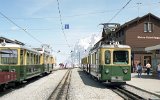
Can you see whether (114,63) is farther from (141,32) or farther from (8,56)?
(141,32)

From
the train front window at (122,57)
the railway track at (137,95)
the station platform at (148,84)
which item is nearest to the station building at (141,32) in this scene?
the station platform at (148,84)

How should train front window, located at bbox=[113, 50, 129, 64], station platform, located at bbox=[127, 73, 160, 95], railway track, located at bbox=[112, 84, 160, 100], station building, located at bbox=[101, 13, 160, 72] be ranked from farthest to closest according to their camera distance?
station building, located at bbox=[101, 13, 160, 72], train front window, located at bbox=[113, 50, 129, 64], station platform, located at bbox=[127, 73, 160, 95], railway track, located at bbox=[112, 84, 160, 100]

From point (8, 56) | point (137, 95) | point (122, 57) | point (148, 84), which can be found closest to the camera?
point (137, 95)

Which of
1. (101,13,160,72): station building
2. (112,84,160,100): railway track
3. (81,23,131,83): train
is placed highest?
(101,13,160,72): station building

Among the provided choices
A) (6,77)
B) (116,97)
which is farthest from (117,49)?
(6,77)

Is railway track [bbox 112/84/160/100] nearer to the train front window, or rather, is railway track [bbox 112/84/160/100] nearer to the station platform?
the station platform

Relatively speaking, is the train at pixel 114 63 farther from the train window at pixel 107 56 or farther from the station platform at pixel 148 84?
the station platform at pixel 148 84

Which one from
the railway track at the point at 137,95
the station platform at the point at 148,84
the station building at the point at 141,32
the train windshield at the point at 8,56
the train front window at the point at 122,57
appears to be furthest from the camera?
the station building at the point at 141,32

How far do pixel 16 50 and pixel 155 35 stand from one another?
35.1 m

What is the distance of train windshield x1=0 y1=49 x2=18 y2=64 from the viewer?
68.9 feet

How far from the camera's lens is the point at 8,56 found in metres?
21.2

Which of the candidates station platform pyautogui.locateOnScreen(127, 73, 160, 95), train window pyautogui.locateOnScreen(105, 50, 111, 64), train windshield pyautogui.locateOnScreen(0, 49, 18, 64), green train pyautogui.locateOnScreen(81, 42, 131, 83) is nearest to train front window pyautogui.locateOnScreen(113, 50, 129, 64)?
green train pyautogui.locateOnScreen(81, 42, 131, 83)

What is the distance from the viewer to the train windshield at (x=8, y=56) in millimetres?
21000

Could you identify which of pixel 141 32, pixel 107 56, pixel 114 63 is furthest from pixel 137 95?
pixel 141 32
